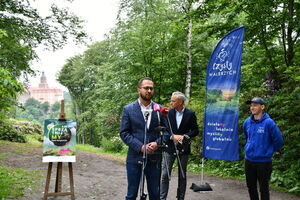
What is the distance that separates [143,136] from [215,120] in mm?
3389

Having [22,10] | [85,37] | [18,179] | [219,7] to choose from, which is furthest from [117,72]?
[18,179]

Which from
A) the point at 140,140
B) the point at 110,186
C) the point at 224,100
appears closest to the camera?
the point at 140,140

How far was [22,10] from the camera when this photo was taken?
10758 millimetres

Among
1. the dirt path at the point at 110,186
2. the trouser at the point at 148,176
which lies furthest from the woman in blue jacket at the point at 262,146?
the dirt path at the point at 110,186

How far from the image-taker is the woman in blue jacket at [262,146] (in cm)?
439

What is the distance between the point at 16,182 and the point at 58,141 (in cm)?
230

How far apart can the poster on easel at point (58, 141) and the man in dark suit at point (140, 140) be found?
2.67m

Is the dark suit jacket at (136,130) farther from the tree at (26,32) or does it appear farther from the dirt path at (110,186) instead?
the tree at (26,32)

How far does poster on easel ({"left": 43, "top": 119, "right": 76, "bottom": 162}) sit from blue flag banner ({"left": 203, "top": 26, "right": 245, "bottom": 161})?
291 cm

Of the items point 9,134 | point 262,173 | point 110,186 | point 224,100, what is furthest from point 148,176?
point 9,134

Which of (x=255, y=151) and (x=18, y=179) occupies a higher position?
(x=255, y=151)

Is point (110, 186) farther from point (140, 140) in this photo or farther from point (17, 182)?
point (140, 140)

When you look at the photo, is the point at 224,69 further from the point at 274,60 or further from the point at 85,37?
the point at 85,37

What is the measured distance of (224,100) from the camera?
20.8 ft
